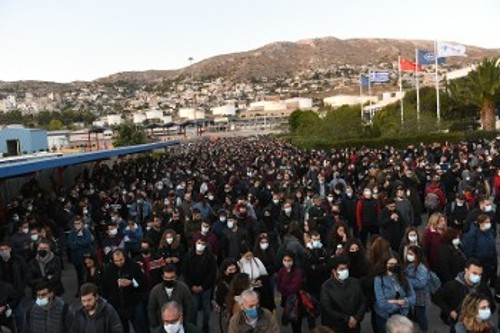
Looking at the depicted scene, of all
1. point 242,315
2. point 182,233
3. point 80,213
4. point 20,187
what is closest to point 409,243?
point 242,315

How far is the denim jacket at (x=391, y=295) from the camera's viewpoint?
18.9 feet

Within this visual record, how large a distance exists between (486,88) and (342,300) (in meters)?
39.8

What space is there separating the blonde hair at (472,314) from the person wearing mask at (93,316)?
9.71ft

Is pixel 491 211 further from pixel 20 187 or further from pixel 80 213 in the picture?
pixel 20 187

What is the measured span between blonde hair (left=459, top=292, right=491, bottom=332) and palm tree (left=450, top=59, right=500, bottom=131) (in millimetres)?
40324

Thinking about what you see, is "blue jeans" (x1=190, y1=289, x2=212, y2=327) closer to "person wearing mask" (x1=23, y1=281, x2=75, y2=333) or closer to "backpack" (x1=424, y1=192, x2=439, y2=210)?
"person wearing mask" (x1=23, y1=281, x2=75, y2=333)

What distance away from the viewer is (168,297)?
19.1 feet

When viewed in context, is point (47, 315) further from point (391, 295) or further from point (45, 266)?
point (391, 295)

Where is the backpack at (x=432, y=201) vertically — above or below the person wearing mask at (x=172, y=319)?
below

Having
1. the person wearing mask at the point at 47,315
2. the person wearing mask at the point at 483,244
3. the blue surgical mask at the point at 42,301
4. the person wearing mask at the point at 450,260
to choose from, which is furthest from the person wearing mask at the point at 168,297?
the person wearing mask at the point at 483,244

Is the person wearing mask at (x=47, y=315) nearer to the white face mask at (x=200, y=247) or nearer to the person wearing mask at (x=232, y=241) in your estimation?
the white face mask at (x=200, y=247)

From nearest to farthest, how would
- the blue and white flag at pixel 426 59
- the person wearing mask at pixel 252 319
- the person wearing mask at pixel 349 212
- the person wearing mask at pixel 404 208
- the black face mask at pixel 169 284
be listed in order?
the person wearing mask at pixel 252 319
the black face mask at pixel 169 284
the person wearing mask at pixel 404 208
the person wearing mask at pixel 349 212
the blue and white flag at pixel 426 59

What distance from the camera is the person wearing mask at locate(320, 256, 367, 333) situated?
229 inches

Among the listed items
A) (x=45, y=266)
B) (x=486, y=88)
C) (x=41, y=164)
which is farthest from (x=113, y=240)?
(x=486, y=88)
